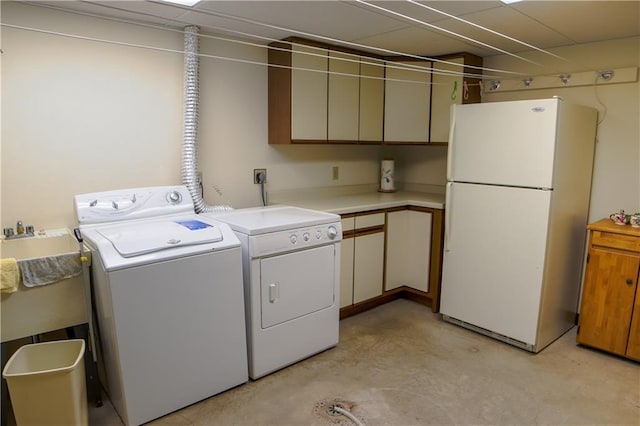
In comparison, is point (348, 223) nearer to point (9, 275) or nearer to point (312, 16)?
point (312, 16)

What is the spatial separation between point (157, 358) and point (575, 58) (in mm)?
3350

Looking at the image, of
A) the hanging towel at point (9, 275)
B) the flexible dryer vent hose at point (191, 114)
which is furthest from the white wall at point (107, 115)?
the hanging towel at point (9, 275)

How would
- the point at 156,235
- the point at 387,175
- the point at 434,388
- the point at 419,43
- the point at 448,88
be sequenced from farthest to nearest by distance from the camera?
the point at 387,175 → the point at 448,88 → the point at 419,43 → the point at 434,388 → the point at 156,235

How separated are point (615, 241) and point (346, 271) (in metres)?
1.73

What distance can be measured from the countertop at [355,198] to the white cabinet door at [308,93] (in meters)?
0.51

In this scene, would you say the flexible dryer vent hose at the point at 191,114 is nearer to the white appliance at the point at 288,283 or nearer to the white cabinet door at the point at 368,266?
the white appliance at the point at 288,283

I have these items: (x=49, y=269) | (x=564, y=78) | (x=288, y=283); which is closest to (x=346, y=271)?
(x=288, y=283)

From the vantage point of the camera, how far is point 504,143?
9.14 feet

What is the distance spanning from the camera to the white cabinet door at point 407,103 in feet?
11.8

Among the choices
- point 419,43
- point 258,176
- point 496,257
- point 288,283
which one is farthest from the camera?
point 258,176

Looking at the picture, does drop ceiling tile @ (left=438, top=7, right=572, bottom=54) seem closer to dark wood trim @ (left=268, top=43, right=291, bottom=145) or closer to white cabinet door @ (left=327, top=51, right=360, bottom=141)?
white cabinet door @ (left=327, top=51, right=360, bottom=141)

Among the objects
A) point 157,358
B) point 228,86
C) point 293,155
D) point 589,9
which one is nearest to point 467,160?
point 589,9

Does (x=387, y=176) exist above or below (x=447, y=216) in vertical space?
above

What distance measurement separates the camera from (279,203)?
3381mm
